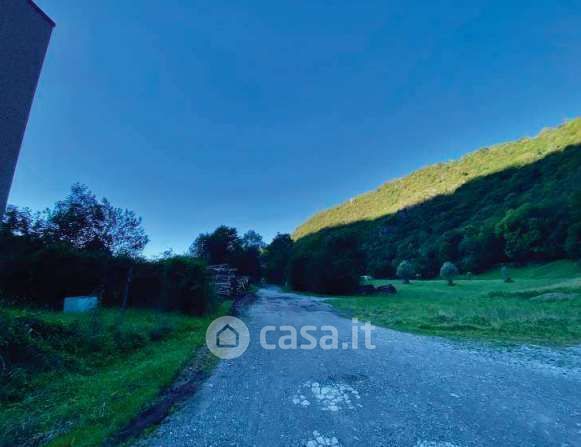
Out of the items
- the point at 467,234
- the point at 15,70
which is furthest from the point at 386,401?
the point at 467,234

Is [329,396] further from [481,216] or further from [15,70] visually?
[481,216]

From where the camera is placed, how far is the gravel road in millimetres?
3070

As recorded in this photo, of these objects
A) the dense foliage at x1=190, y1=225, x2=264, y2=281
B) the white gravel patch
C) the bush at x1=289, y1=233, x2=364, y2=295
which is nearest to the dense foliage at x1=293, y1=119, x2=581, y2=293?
the bush at x1=289, y1=233, x2=364, y2=295

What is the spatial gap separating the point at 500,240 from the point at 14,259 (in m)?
60.8

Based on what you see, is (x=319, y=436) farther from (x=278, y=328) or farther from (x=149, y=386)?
(x=278, y=328)

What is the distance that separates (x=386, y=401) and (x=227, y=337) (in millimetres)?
6124

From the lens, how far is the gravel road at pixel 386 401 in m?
3.07

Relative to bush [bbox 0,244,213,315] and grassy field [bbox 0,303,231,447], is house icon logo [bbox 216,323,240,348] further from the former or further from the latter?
bush [bbox 0,244,213,315]

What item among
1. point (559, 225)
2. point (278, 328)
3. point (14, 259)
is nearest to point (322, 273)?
point (278, 328)

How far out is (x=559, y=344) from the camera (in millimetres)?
7180

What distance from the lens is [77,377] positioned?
4789 mm

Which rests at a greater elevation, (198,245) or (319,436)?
(198,245)

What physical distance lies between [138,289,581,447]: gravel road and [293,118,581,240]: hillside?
8188 centimetres

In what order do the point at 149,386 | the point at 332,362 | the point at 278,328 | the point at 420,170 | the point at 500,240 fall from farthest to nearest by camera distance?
the point at 420,170 → the point at 500,240 → the point at 278,328 → the point at 332,362 → the point at 149,386
